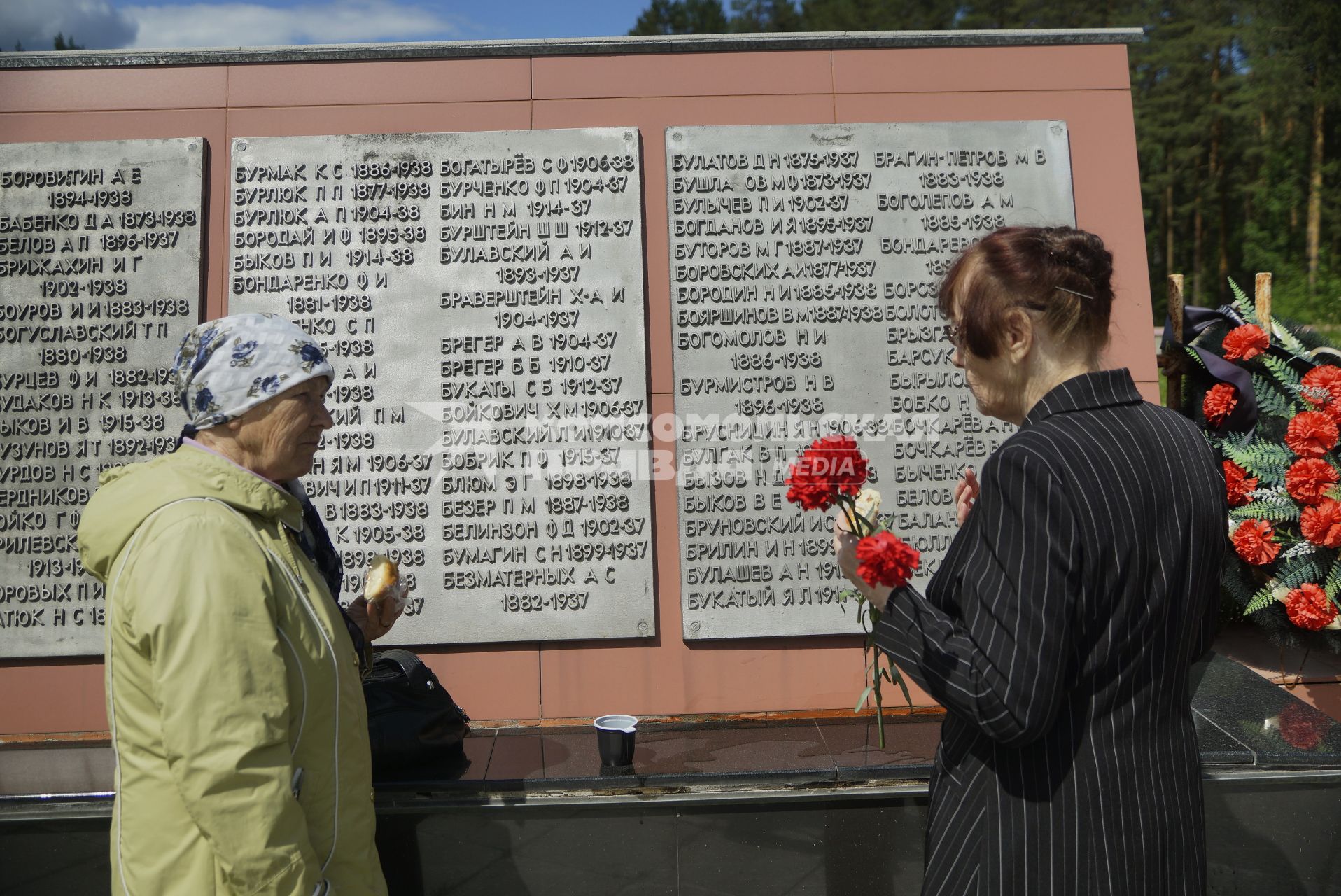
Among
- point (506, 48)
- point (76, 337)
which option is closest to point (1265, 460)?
point (506, 48)

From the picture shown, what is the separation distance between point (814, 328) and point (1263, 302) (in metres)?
2.06

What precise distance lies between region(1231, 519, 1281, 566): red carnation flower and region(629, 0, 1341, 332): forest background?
541 inches

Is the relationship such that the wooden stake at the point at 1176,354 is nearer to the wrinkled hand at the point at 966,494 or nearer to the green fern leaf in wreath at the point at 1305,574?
the green fern leaf in wreath at the point at 1305,574

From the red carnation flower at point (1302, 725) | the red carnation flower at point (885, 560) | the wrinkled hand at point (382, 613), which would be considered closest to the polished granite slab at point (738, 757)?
the red carnation flower at point (1302, 725)

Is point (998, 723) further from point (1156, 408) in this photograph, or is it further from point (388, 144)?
point (388, 144)

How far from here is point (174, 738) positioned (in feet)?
5.27

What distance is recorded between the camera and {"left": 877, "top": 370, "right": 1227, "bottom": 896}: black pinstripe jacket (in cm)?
141

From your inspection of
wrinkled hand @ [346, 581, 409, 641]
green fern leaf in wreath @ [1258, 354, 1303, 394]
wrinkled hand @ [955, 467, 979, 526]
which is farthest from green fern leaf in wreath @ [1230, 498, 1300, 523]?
wrinkled hand @ [346, 581, 409, 641]

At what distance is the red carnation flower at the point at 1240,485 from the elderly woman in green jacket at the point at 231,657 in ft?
11.8

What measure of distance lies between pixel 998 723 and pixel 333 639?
4.12 ft

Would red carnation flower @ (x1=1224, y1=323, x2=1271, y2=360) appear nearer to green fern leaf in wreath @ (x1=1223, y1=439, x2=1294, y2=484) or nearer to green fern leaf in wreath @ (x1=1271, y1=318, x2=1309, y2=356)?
green fern leaf in wreath @ (x1=1271, y1=318, x2=1309, y2=356)

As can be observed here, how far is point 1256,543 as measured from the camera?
12.5ft

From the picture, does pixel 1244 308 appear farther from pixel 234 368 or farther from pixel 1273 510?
pixel 234 368

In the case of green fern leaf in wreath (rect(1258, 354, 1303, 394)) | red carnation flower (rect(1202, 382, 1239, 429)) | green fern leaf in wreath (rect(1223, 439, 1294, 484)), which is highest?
green fern leaf in wreath (rect(1258, 354, 1303, 394))
